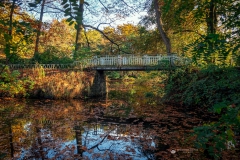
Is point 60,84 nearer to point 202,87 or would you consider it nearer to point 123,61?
point 123,61

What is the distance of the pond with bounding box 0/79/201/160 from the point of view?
16.1ft

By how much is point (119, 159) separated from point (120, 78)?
28.9m

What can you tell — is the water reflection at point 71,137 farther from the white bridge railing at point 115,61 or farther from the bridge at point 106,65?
the white bridge railing at point 115,61

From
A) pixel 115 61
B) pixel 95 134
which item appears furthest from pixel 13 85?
pixel 95 134

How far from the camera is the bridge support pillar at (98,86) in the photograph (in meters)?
14.8

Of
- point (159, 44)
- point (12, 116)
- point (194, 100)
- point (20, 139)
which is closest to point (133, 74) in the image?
point (159, 44)

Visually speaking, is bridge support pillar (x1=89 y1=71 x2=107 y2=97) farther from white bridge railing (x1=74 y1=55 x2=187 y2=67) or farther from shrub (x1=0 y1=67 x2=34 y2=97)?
shrub (x1=0 y1=67 x2=34 y2=97)

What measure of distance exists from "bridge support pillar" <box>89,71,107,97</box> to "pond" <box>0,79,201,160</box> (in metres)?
5.19

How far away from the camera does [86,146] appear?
5445 mm

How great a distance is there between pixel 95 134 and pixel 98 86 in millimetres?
9310

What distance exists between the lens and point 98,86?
15.6m

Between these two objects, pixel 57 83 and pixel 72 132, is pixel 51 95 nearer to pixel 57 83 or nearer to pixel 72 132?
pixel 57 83

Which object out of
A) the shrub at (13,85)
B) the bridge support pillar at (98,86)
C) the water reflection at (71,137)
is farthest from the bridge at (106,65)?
the water reflection at (71,137)

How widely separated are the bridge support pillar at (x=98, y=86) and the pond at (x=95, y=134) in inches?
204
